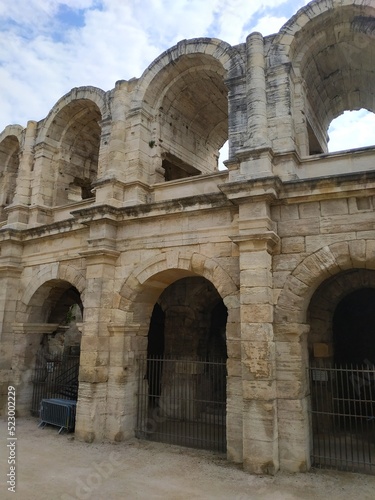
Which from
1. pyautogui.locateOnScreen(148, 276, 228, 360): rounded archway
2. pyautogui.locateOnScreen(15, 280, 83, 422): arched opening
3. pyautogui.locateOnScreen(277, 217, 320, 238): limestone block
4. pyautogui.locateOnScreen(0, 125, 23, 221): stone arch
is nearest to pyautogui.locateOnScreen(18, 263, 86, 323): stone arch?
pyautogui.locateOnScreen(15, 280, 83, 422): arched opening

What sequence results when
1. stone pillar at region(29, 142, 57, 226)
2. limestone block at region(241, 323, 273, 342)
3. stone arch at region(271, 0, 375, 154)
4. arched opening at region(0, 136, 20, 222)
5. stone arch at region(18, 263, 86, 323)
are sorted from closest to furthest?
limestone block at region(241, 323, 273, 342) → stone arch at region(271, 0, 375, 154) → stone arch at region(18, 263, 86, 323) → stone pillar at region(29, 142, 57, 226) → arched opening at region(0, 136, 20, 222)

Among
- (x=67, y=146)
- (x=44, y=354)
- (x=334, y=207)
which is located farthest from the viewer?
(x=67, y=146)

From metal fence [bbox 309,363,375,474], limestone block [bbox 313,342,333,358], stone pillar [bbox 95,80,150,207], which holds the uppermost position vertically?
stone pillar [bbox 95,80,150,207]

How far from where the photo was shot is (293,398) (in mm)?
5922

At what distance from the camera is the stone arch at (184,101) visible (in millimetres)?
8203

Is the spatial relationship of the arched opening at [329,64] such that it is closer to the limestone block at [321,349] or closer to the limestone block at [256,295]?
the limestone block at [256,295]

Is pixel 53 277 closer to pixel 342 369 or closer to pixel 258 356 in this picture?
pixel 258 356

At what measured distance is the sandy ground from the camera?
16.8 ft

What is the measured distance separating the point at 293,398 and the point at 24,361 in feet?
21.5

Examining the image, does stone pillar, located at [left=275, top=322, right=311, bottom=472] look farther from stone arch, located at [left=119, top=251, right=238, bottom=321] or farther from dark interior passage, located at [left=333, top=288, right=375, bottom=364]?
dark interior passage, located at [left=333, top=288, right=375, bottom=364]

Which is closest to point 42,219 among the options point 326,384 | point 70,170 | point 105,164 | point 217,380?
point 70,170

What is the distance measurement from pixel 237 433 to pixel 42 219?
6.98 metres

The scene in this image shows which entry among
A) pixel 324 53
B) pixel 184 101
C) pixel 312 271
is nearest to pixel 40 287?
pixel 184 101

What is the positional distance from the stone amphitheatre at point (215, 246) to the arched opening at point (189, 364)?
0.05 metres
